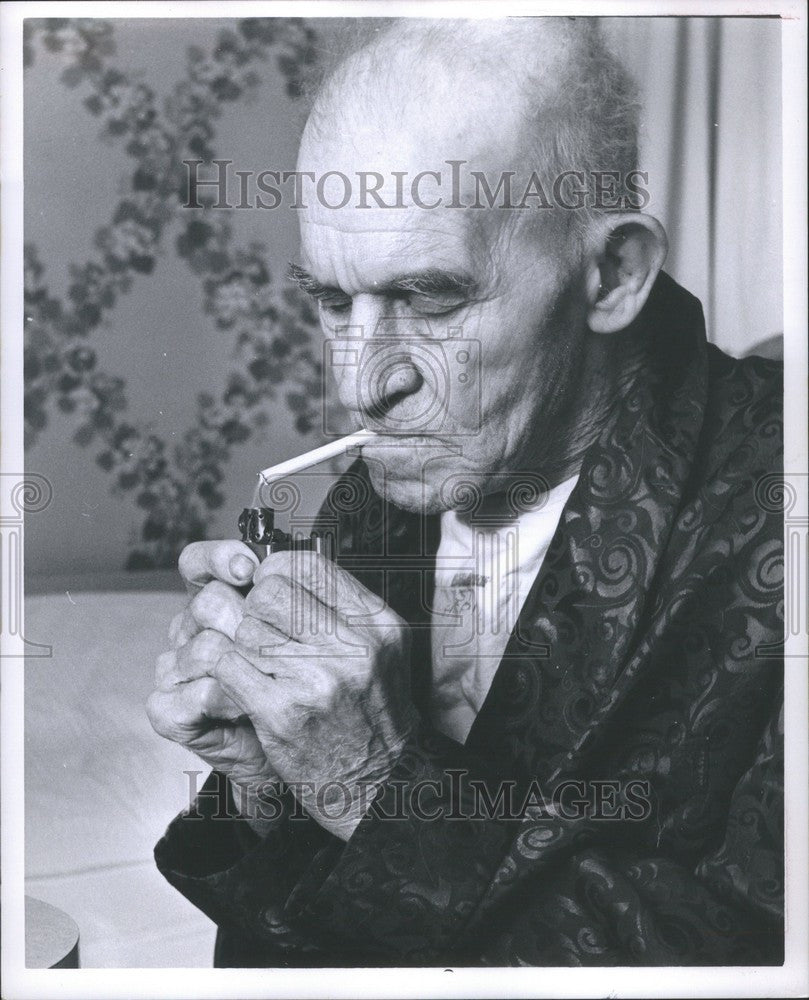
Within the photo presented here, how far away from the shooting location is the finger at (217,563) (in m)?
1.28

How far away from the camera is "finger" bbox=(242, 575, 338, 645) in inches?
49.3

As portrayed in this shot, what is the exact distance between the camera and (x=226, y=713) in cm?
129

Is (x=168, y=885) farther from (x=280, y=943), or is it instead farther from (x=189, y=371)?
(x=189, y=371)

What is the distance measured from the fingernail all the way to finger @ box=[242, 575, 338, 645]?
2cm

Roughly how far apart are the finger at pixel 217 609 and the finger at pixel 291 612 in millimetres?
23

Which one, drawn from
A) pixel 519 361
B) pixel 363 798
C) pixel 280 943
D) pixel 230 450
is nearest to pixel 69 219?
pixel 230 450

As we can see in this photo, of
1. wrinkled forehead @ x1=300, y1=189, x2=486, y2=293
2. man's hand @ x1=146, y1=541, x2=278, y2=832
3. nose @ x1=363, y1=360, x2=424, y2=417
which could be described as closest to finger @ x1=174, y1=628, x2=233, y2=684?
man's hand @ x1=146, y1=541, x2=278, y2=832

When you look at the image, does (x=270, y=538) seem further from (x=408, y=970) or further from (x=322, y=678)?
(x=408, y=970)

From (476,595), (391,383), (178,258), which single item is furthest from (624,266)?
(178,258)

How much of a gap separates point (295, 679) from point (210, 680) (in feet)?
0.36

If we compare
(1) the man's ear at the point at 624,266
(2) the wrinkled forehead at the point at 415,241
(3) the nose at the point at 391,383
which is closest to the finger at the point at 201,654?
(3) the nose at the point at 391,383

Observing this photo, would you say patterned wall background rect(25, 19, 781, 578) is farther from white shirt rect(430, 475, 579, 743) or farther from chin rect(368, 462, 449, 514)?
white shirt rect(430, 475, 579, 743)

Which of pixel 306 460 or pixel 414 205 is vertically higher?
pixel 414 205

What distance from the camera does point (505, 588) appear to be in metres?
1.31
